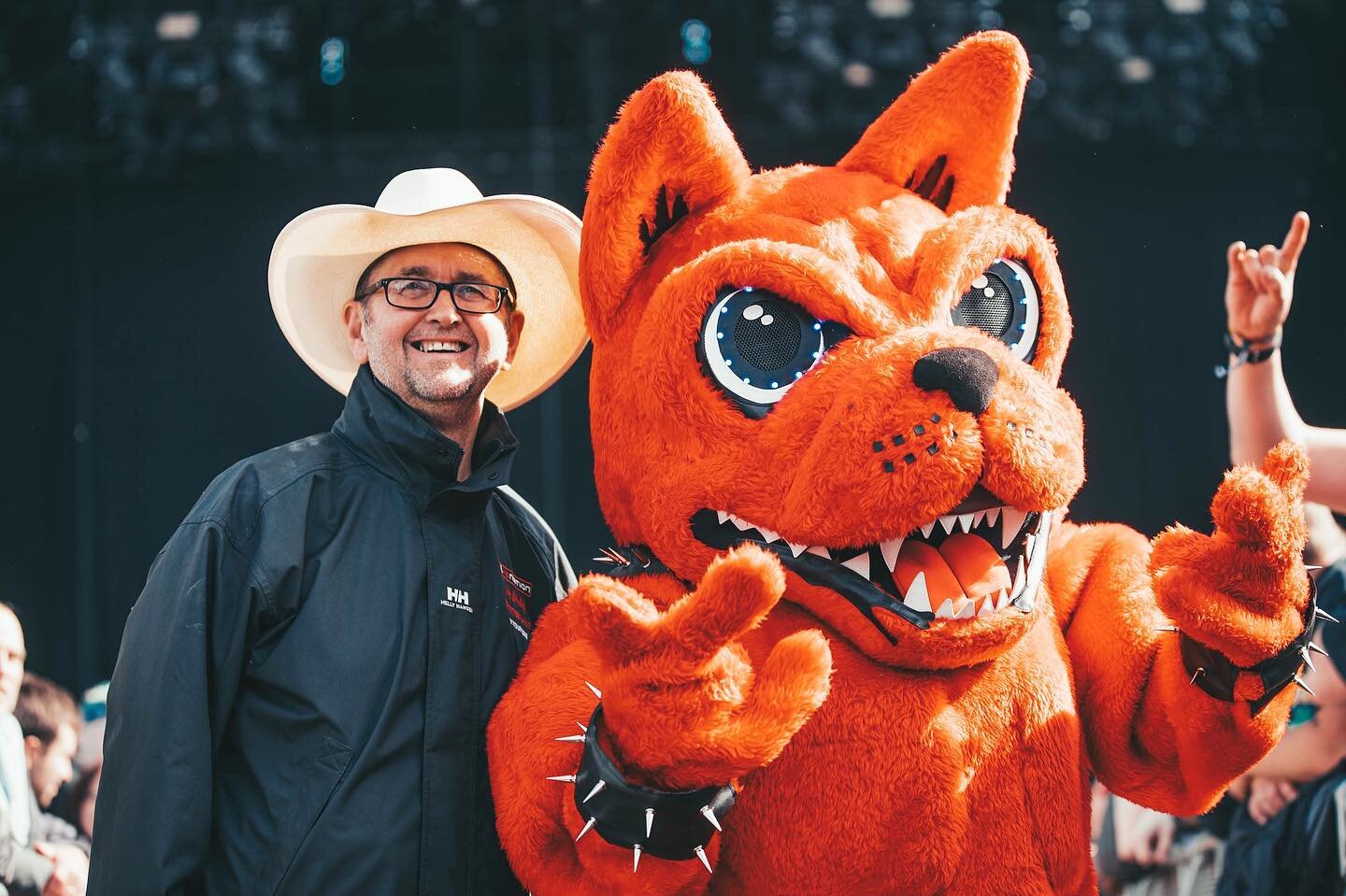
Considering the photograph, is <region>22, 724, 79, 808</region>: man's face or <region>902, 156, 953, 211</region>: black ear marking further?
<region>22, 724, 79, 808</region>: man's face

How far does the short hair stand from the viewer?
394 centimetres

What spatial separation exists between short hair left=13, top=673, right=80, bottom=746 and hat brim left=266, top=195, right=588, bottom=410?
2.12 m

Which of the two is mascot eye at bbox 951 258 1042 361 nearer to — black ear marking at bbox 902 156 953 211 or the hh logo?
black ear marking at bbox 902 156 953 211

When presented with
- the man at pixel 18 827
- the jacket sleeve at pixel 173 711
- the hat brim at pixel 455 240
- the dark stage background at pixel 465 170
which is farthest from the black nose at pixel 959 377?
the man at pixel 18 827

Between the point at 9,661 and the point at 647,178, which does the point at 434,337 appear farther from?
the point at 9,661

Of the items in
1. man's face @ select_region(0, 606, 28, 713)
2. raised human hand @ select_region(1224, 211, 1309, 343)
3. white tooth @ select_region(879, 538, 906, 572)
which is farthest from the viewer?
man's face @ select_region(0, 606, 28, 713)

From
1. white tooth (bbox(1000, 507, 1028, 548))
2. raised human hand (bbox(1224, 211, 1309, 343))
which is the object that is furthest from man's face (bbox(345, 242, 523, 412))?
raised human hand (bbox(1224, 211, 1309, 343))

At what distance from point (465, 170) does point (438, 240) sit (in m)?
2.27

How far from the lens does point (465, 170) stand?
4.50 m

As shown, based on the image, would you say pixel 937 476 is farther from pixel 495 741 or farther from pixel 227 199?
pixel 227 199

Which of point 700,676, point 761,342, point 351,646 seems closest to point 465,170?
point 351,646

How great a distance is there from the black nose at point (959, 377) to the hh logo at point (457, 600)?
0.84 metres

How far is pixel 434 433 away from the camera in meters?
2.07

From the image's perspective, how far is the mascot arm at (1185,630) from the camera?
62.1 inches
